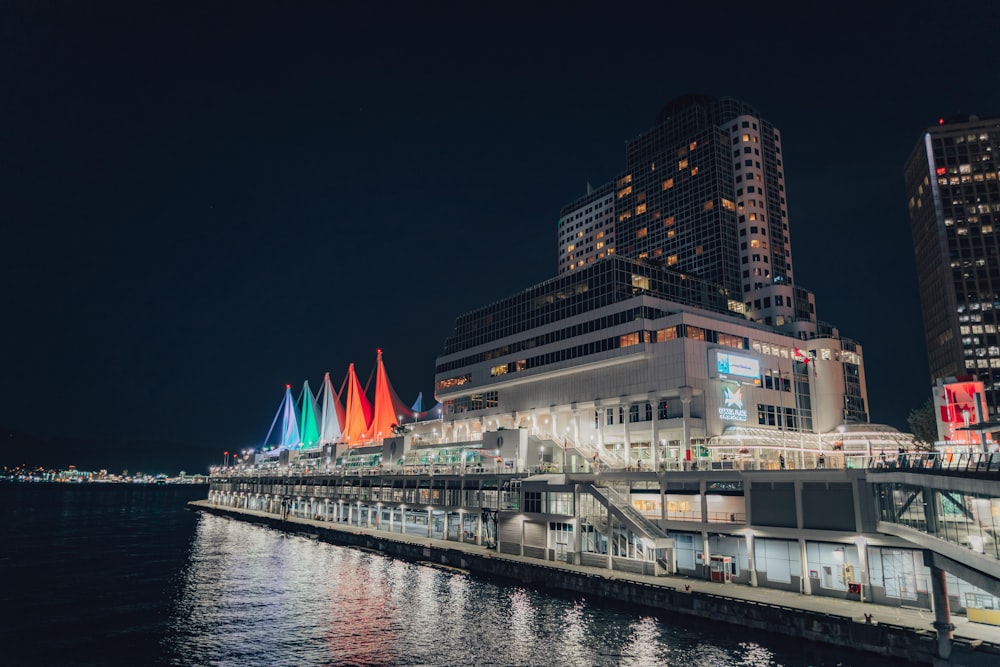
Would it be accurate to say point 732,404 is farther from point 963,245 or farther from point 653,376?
point 963,245

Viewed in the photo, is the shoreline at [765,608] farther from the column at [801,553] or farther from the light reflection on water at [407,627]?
the light reflection on water at [407,627]

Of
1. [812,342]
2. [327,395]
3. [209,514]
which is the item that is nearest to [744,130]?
[812,342]

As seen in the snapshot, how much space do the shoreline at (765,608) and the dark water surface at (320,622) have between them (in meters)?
1.21

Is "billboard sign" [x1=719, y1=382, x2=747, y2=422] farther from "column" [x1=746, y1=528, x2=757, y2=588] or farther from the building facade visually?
"column" [x1=746, y1=528, x2=757, y2=588]

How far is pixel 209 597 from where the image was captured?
58312 mm

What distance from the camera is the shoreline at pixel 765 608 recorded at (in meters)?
36.1

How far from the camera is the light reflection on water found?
39.8 metres

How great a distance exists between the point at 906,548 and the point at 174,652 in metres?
50.1

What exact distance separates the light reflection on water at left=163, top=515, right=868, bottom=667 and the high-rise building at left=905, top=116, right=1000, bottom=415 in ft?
498

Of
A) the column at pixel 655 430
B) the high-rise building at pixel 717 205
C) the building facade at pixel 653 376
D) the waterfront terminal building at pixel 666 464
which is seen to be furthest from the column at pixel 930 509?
the high-rise building at pixel 717 205

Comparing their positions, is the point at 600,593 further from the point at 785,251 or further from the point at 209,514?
the point at 209,514

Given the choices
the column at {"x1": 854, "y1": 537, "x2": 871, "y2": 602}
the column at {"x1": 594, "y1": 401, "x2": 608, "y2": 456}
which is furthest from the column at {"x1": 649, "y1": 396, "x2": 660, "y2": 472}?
the column at {"x1": 854, "y1": 537, "x2": 871, "y2": 602}

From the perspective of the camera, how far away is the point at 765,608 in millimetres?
43250

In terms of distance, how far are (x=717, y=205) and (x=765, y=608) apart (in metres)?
131
